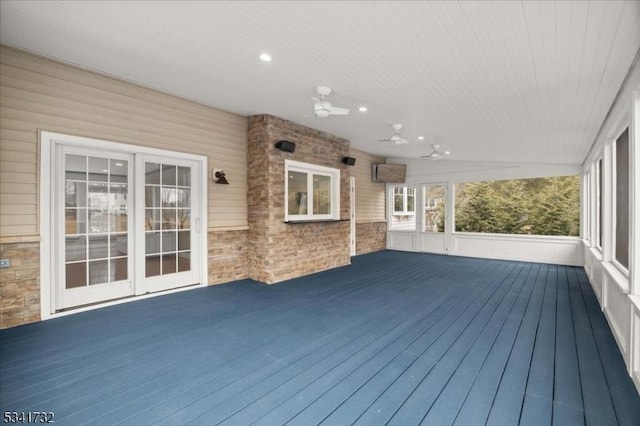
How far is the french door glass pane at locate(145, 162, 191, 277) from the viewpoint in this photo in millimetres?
4445

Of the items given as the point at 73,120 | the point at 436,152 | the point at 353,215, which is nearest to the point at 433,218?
the point at 353,215

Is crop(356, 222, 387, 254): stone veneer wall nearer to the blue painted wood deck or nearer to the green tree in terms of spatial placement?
the green tree

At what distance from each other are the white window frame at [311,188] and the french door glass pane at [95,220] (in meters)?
2.52

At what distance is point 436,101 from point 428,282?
317cm

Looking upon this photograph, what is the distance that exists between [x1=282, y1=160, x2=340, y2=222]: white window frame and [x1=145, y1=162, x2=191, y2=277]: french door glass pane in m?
1.68

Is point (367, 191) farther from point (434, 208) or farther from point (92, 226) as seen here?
point (92, 226)

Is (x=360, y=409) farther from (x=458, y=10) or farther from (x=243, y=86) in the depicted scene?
(x=243, y=86)

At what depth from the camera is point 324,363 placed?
8.38 ft

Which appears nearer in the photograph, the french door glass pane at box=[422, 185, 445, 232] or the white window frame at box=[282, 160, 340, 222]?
the white window frame at box=[282, 160, 340, 222]

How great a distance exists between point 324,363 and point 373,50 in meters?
2.86

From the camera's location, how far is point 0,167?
3.16 m

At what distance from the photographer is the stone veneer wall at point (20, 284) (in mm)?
3217

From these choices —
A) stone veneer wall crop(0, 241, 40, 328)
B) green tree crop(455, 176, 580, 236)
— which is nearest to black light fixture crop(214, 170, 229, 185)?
stone veneer wall crop(0, 241, 40, 328)

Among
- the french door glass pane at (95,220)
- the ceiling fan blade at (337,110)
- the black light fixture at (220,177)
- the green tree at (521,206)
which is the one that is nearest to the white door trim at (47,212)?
the french door glass pane at (95,220)
